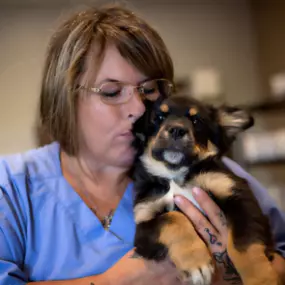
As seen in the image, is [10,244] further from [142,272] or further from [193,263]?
[193,263]

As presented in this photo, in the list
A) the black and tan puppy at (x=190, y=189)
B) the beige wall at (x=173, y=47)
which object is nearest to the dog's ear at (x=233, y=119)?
the black and tan puppy at (x=190, y=189)

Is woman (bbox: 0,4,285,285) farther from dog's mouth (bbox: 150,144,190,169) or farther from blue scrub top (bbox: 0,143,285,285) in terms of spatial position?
dog's mouth (bbox: 150,144,190,169)

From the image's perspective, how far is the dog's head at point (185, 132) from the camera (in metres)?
1.09

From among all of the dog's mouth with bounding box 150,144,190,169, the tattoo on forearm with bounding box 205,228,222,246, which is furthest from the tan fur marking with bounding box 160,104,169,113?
the tattoo on forearm with bounding box 205,228,222,246

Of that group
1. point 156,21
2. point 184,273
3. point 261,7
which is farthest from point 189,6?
point 184,273

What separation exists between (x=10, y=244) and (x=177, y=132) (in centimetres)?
51

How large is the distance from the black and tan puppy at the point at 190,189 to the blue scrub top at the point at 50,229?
0.11m

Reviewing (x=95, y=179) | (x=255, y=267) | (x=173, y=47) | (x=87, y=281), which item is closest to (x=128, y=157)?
(x=95, y=179)

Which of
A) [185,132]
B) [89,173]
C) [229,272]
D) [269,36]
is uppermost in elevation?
[269,36]

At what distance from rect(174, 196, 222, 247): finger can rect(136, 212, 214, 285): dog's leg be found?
22mm

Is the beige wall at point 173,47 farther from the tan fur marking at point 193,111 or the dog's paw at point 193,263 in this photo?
the dog's paw at point 193,263

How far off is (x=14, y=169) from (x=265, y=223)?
0.71 m

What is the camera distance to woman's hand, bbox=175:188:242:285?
3.36 ft

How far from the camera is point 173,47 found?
304 centimetres
